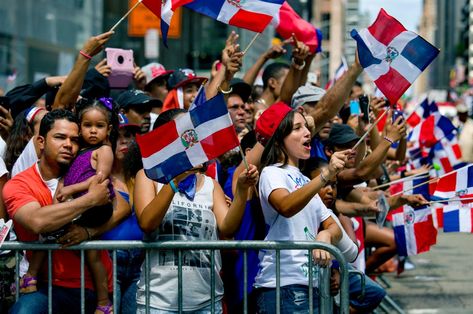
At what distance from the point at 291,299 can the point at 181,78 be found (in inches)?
153

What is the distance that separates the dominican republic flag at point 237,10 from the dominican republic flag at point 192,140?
1.53 meters

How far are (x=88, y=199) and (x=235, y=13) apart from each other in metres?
2.11

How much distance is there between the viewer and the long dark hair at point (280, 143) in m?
6.33

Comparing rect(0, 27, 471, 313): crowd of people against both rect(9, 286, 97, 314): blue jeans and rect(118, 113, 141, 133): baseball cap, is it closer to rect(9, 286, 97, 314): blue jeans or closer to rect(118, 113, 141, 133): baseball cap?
rect(9, 286, 97, 314): blue jeans

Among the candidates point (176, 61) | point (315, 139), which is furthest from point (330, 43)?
point (315, 139)

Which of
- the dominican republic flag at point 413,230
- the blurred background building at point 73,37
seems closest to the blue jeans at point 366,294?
the dominican republic flag at point 413,230

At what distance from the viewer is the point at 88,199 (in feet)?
19.1

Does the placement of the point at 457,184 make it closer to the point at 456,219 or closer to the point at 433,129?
the point at 456,219

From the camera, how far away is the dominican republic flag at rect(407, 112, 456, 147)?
13859 millimetres

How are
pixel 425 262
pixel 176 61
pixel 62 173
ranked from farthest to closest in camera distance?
pixel 176 61, pixel 425 262, pixel 62 173

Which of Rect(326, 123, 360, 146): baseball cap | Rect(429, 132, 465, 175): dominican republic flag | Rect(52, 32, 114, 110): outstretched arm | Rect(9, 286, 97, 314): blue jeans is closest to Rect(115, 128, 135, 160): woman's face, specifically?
Rect(52, 32, 114, 110): outstretched arm

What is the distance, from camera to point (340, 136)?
8.43 m

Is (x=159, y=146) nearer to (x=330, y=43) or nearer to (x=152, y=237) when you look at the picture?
(x=152, y=237)

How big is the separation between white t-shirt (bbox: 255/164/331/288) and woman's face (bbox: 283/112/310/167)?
0.32ft
